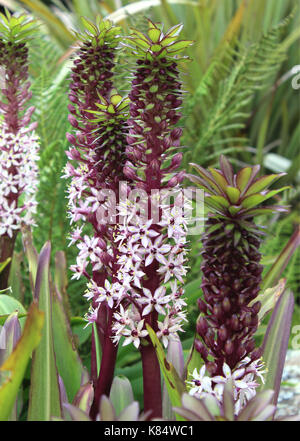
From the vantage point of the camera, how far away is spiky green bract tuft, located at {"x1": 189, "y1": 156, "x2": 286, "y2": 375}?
0.64m

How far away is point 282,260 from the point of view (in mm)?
1031

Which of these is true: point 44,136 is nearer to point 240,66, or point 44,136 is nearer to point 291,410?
point 240,66

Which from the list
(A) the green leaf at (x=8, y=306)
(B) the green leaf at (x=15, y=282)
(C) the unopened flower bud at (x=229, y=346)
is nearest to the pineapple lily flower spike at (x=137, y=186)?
(C) the unopened flower bud at (x=229, y=346)

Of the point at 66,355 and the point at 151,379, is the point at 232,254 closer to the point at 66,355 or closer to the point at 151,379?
the point at 151,379

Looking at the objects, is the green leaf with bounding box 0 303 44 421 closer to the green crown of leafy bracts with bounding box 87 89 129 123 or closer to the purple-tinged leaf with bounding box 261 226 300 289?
the green crown of leafy bracts with bounding box 87 89 129 123

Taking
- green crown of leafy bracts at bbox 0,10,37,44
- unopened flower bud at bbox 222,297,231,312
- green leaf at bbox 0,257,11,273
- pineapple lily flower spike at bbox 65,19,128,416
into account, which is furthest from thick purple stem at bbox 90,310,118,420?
green crown of leafy bracts at bbox 0,10,37,44

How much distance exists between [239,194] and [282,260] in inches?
17.5

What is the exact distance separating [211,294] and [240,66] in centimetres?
134

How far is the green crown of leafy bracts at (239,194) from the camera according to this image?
2.06 feet

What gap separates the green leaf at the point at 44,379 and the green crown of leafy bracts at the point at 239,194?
315 mm

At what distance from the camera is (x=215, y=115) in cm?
182

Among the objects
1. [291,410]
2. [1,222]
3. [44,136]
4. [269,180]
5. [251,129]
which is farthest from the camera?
[251,129]

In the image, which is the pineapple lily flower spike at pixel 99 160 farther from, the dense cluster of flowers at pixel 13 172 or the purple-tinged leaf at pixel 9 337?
the dense cluster of flowers at pixel 13 172
